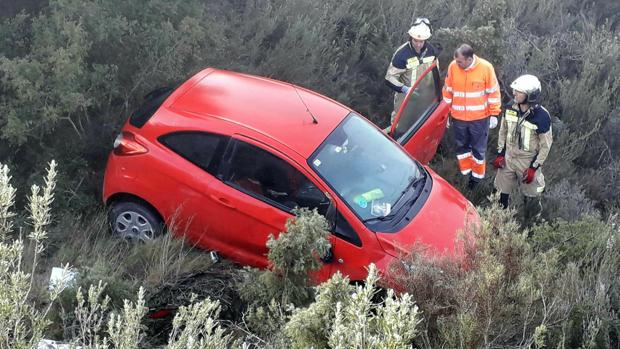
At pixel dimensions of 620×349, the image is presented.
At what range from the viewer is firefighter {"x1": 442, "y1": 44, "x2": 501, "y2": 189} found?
24.3 ft

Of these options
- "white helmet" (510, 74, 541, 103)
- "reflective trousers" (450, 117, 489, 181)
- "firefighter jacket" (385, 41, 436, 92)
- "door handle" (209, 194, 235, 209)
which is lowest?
"reflective trousers" (450, 117, 489, 181)

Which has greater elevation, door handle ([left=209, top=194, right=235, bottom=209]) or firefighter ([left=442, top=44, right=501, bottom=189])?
door handle ([left=209, top=194, right=235, bottom=209])

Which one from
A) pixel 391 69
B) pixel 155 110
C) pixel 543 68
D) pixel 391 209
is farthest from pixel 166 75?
pixel 543 68

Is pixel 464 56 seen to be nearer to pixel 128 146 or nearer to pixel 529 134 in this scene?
pixel 529 134

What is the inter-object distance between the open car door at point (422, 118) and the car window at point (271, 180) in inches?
62.5

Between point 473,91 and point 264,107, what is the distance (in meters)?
2.69

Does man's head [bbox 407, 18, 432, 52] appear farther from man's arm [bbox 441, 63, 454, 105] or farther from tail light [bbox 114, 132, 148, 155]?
tail light [bbox 114, 132, 148, 155]

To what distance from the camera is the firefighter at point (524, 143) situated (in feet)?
22.4

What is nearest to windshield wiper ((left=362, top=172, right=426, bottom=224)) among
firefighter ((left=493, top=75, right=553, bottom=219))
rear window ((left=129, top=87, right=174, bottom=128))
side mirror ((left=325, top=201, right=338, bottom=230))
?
side mirror ((left=325, top=201, right=338, bottom=230))

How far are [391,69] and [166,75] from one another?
2.62 meters

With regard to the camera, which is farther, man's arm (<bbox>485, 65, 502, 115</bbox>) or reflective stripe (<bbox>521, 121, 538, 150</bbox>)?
man's arm (<bbox>485, 65, 502, 115</bbox>)

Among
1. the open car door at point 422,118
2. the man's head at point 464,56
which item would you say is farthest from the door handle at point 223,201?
the man's head at point 464,56

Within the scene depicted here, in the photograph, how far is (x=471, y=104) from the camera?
7.58 m

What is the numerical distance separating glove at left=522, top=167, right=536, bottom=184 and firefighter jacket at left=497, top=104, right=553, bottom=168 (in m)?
0.06
